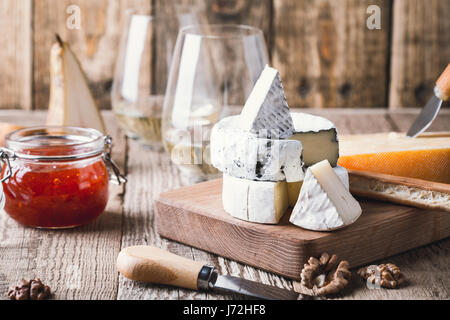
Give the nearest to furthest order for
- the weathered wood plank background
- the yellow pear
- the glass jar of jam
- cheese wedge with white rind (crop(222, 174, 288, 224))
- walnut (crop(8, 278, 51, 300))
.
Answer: walnut (crop(8, 278, 51, 300)), cheese wedge with white rind (crop(222, 174, 288, 224)), the glass jar of jam, the yellow pear, the weathered wood plank background

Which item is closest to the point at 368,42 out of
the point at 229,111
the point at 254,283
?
the point at 229,111

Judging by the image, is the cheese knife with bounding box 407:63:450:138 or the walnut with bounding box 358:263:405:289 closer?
the walnut with bounding box 358:263:405:289

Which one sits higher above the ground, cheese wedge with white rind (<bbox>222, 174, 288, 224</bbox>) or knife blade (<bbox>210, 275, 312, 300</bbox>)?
cheese wedge with white rind (<bbox>222, 174, 288, 224</bbox>)

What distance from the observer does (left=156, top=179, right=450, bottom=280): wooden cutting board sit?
91 cm

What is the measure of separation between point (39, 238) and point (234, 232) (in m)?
0.31

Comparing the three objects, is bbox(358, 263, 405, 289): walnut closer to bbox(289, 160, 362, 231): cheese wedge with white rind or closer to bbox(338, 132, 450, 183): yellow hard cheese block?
bbox(289, 160, 362, 231): cheese wedge with white rind

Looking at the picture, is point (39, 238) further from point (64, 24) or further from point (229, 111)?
point (64, 24)

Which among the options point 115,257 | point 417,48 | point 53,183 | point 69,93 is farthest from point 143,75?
point 417,48

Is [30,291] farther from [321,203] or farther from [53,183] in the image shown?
[321,203]

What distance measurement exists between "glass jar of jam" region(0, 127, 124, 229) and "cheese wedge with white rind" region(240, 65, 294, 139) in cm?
29

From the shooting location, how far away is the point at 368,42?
80.0 inches

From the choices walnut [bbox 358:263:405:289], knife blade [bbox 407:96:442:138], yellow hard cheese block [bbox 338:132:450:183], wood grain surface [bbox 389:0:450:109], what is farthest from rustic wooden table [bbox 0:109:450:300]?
wood grain surface [bbox 389:0:450:109]

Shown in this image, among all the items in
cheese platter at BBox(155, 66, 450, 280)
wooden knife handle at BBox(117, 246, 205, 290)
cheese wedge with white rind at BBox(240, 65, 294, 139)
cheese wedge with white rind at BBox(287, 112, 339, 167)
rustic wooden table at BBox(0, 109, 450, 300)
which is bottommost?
rustic wooden table at BBox(0, 109, 450, 300)

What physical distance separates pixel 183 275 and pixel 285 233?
0.48ft
